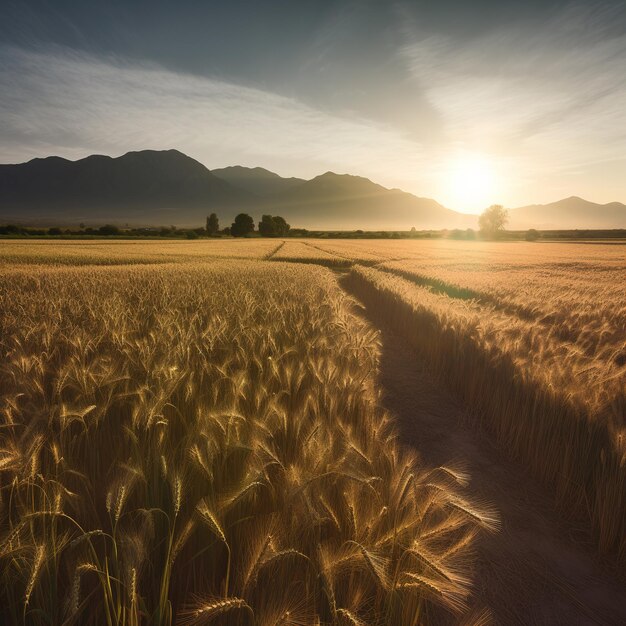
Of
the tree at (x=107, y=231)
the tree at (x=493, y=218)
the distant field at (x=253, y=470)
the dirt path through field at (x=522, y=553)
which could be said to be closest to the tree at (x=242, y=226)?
the tree at (x=107, y=231)

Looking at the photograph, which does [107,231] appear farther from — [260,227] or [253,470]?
[253,470]

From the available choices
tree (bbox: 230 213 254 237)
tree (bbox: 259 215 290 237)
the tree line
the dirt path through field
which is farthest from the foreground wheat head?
tree (bbox: 230 213 254 237)

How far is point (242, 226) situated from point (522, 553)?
98.4 m

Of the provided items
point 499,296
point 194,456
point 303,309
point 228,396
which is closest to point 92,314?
point 303,309

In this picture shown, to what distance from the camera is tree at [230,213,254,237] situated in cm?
9494

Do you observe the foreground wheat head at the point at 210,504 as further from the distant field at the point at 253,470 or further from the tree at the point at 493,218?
the tree at the point at 493,218

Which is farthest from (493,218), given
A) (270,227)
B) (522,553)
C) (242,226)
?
(522,553)

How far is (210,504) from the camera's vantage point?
5.28 feet

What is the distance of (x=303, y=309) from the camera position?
644 cm

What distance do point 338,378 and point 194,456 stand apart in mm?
1805

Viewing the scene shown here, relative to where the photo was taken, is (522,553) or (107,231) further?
(107,231)

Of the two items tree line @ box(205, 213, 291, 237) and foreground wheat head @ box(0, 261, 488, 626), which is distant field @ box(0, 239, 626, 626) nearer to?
foreground wheat head @ box(0, 261, 488, 626)

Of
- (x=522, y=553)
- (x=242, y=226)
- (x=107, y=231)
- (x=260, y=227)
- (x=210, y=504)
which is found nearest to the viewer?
(x=210, y=504)

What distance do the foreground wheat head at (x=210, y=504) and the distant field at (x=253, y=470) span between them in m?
0.01
